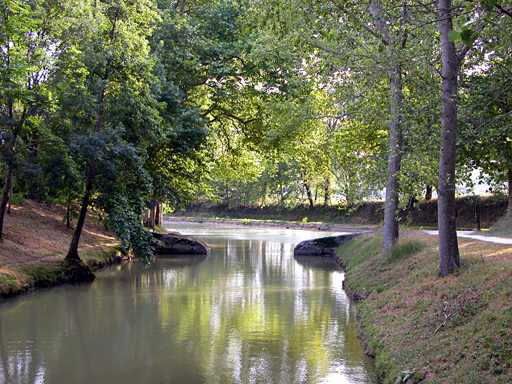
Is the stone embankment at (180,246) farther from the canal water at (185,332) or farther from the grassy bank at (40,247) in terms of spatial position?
the canal water at (185,332)

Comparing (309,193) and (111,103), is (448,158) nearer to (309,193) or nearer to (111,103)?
(111,103)

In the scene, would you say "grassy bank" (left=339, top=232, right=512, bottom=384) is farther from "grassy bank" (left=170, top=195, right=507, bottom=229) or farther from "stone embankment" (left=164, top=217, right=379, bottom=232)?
"stone embankment" (left=164, top=217, right=379, bottom=232)

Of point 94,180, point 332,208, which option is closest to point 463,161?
point 94,180

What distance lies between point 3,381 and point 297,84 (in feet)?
54.1

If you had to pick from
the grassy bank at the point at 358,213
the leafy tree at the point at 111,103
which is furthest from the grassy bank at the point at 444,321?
the leafy tree at the point at 111,103

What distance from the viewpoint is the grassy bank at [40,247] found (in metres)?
16.9

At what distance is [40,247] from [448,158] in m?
16.4

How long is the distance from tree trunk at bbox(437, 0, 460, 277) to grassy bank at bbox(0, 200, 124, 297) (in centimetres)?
1237

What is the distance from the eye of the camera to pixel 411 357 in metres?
7.82

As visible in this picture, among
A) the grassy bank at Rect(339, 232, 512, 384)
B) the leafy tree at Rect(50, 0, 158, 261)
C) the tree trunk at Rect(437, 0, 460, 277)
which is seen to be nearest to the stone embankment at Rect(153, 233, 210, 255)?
the leafy tree at Rect(50, 0, 158, 261)

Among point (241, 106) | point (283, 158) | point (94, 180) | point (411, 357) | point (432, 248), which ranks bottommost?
point (411, 357)

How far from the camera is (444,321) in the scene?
825 cm

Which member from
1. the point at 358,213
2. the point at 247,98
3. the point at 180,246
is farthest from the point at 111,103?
the point at 358,213

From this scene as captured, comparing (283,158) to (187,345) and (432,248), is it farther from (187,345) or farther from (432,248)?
(187,345)
